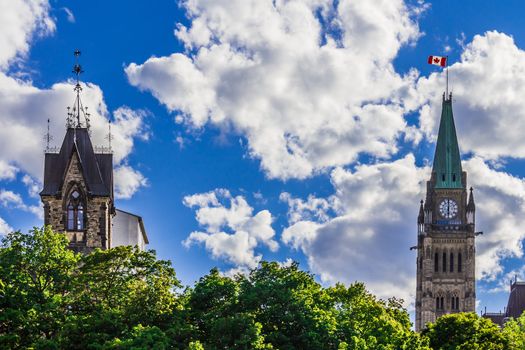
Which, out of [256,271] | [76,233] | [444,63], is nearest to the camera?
[256,271]

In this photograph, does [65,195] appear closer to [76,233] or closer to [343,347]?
[76,233]

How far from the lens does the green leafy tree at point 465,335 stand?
11100 centimetres

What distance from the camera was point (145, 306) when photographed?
79125mm

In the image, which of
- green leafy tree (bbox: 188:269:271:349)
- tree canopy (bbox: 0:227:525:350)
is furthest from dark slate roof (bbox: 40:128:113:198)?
green leafy tree (bbox: 188:269:271:349)

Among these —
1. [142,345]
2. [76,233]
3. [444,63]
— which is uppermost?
[444,63]

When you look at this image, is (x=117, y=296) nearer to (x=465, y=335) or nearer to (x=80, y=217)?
(x=80, y=217)

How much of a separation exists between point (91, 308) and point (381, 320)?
24120mm

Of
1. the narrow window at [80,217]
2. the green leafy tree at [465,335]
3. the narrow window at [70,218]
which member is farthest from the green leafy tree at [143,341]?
the green leafy tree at [465,335]

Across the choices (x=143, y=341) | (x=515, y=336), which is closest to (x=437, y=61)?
(x=515, y=336)

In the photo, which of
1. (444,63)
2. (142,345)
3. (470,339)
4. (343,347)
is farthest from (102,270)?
(444,63)

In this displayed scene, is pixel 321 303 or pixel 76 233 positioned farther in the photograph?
pixel 76 233

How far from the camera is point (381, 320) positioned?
303 feet

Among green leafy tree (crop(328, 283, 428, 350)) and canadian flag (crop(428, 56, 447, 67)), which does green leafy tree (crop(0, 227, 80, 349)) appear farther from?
canadian flag (crop(428, 56, 447, 67))

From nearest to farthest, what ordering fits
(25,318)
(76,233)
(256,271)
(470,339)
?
(25,318) < (256,271) < (76,233) < (470,339)
